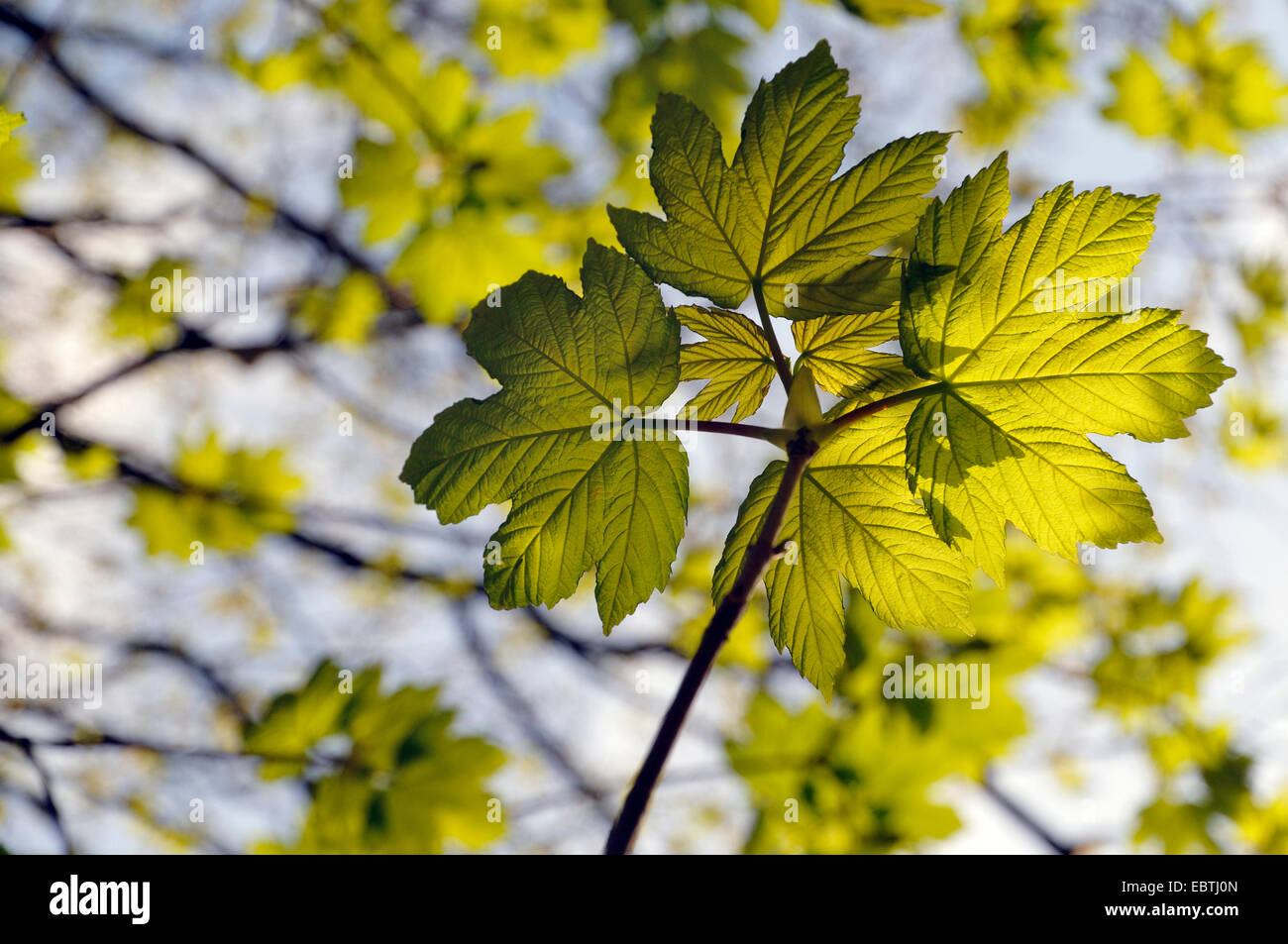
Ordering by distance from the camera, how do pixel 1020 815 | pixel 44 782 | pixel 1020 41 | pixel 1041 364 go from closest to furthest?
pixel 1041 364 < pixel 44 782 < pixel 1020 41 < pixel 1020 815

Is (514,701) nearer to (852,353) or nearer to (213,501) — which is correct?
(213,501)

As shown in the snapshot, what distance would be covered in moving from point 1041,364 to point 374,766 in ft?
4.01

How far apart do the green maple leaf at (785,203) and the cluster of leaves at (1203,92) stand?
79.4 inches

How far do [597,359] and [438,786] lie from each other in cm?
103

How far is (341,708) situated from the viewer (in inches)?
51.9

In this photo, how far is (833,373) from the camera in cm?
56

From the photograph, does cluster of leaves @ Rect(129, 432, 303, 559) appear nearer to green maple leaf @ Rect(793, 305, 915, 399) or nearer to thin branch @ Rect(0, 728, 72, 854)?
thin branch @ Rect(0, 728, 72, 854)

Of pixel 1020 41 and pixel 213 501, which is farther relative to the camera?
pixel 213 501

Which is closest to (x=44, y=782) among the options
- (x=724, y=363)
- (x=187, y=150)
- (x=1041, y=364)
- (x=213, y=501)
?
(x=724, y=363)

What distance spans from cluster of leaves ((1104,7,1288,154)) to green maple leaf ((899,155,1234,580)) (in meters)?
1.96

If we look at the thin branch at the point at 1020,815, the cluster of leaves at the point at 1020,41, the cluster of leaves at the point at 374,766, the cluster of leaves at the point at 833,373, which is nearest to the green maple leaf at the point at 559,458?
the cluster of leaves at the point at 833,373

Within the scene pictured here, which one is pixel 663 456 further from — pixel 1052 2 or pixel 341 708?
pixel 1052 2
